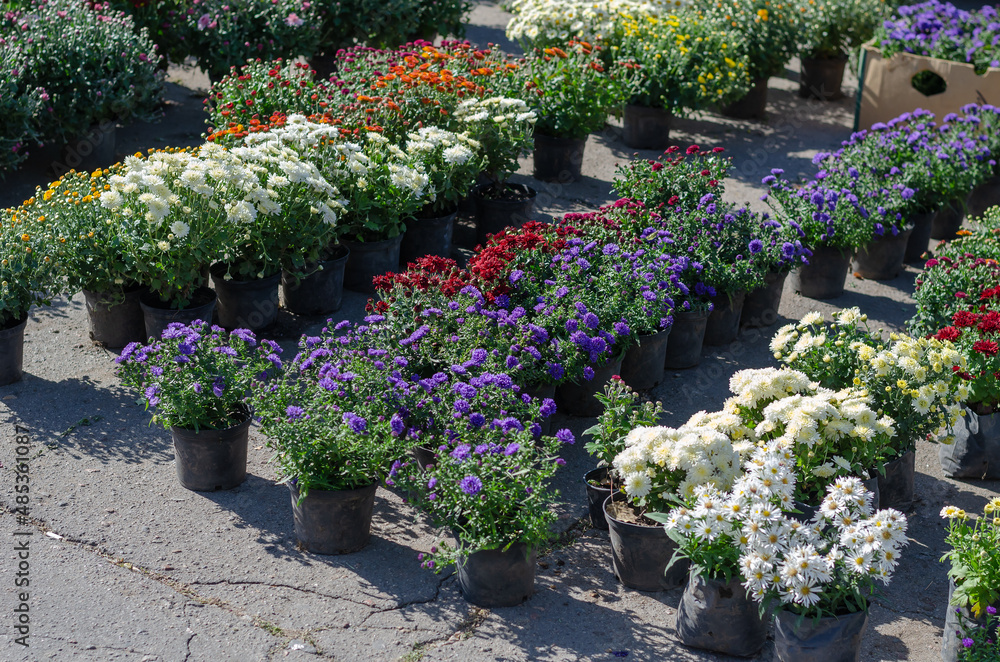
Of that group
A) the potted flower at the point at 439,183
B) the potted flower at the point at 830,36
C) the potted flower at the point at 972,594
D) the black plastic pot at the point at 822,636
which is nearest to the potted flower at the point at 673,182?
the potted flower at the point at 439,183

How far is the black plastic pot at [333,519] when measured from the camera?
13.5ft

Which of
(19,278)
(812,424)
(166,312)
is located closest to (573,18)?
(166,312)

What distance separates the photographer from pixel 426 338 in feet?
15.8

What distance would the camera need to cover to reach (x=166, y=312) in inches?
215

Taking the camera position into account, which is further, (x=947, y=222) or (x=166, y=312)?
(x=947, y=222)

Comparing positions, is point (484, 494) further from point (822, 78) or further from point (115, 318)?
point (822, 78)

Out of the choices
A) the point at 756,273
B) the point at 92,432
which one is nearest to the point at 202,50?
the point at 92,432

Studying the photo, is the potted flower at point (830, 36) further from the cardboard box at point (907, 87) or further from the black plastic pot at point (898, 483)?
the black plastic pot at point (898, 483)

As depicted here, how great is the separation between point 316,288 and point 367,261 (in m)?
0.50

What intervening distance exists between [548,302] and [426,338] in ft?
2.50

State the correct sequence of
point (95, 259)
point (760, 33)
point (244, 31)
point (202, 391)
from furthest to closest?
point (760, 33), point (244, 31), point (95, 259), point (202, 391)

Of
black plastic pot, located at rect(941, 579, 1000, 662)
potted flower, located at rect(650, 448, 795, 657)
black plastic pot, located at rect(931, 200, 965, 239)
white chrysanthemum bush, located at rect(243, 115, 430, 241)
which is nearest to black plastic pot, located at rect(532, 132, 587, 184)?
white chrysanthemum bush, located at rect(243, 115, 430, 241)

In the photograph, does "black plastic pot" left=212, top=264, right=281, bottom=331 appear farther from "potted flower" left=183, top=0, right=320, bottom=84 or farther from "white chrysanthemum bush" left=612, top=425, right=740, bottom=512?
"potted flower" left=183, top=0, right=320, bottom=84

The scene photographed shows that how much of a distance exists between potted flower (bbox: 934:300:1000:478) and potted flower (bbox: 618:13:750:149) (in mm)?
4568
